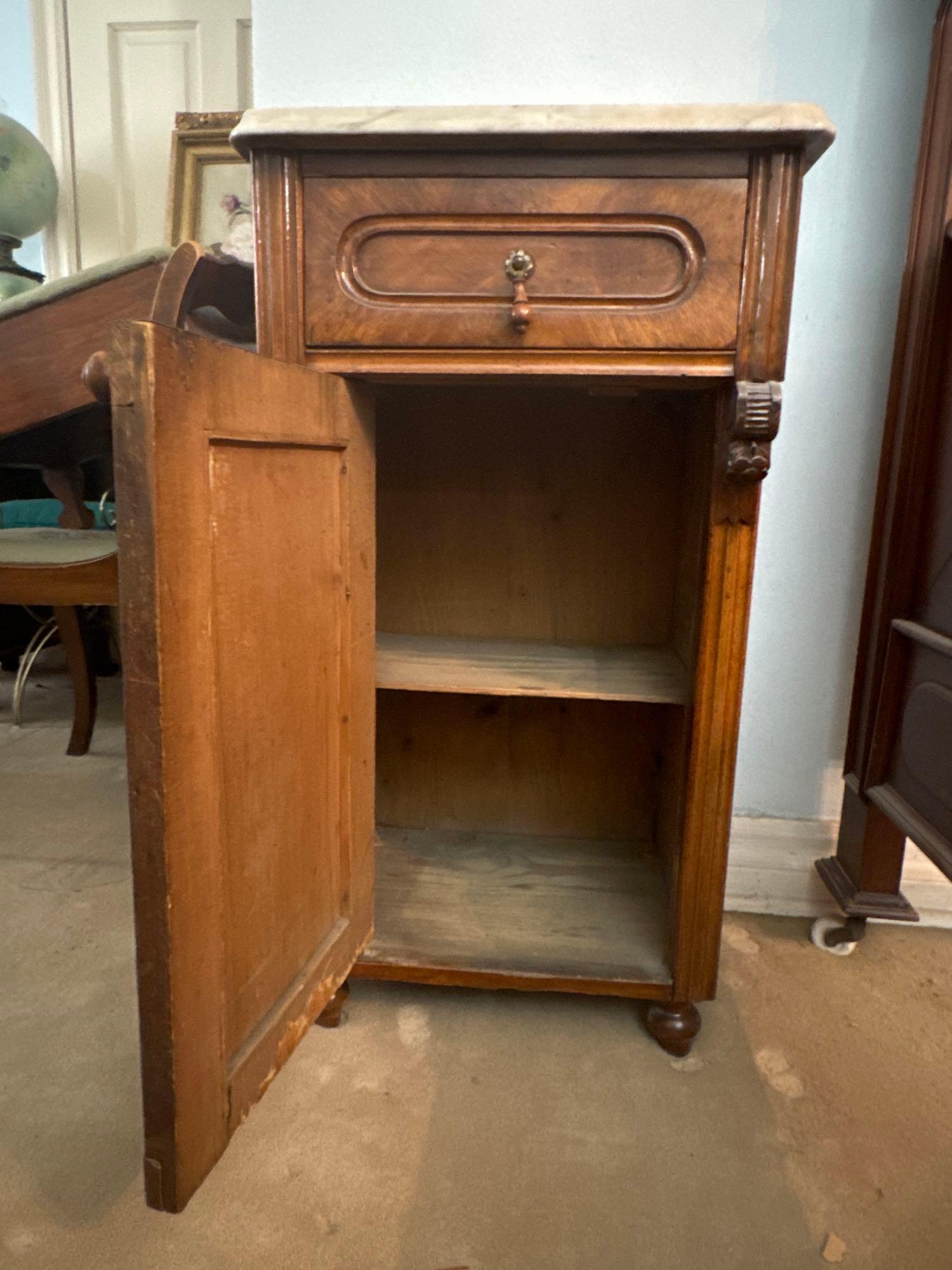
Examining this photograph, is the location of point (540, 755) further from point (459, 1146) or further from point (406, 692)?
point (459, 1146)

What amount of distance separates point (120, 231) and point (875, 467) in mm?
2513

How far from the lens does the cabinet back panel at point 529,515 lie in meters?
1.33

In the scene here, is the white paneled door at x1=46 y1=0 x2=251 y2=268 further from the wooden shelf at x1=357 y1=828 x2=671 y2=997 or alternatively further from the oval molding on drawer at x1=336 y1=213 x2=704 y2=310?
the wooden shelf at x1=357 y1=828 x2=671 y2=997

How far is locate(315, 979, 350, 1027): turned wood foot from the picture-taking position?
3.73ft

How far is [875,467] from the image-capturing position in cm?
133

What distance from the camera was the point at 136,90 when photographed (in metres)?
2.60

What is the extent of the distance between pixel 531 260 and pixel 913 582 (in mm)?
734

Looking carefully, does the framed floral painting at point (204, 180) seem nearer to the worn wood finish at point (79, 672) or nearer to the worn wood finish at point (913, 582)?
the worn wood finish at point (79, 672)

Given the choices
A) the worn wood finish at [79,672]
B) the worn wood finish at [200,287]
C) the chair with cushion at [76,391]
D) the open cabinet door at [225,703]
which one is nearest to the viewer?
the open cabinet door at [225,703]

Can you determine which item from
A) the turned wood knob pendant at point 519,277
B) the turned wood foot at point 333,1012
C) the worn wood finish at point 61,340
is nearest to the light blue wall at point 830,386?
the turned wood knob pendant at point 519,277

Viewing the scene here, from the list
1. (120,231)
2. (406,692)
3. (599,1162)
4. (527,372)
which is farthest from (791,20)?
(120,231)

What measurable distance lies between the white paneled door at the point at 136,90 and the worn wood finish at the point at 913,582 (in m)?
2.18

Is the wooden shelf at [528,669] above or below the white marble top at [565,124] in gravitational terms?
below

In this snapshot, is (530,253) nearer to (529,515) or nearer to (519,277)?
(519,277)
